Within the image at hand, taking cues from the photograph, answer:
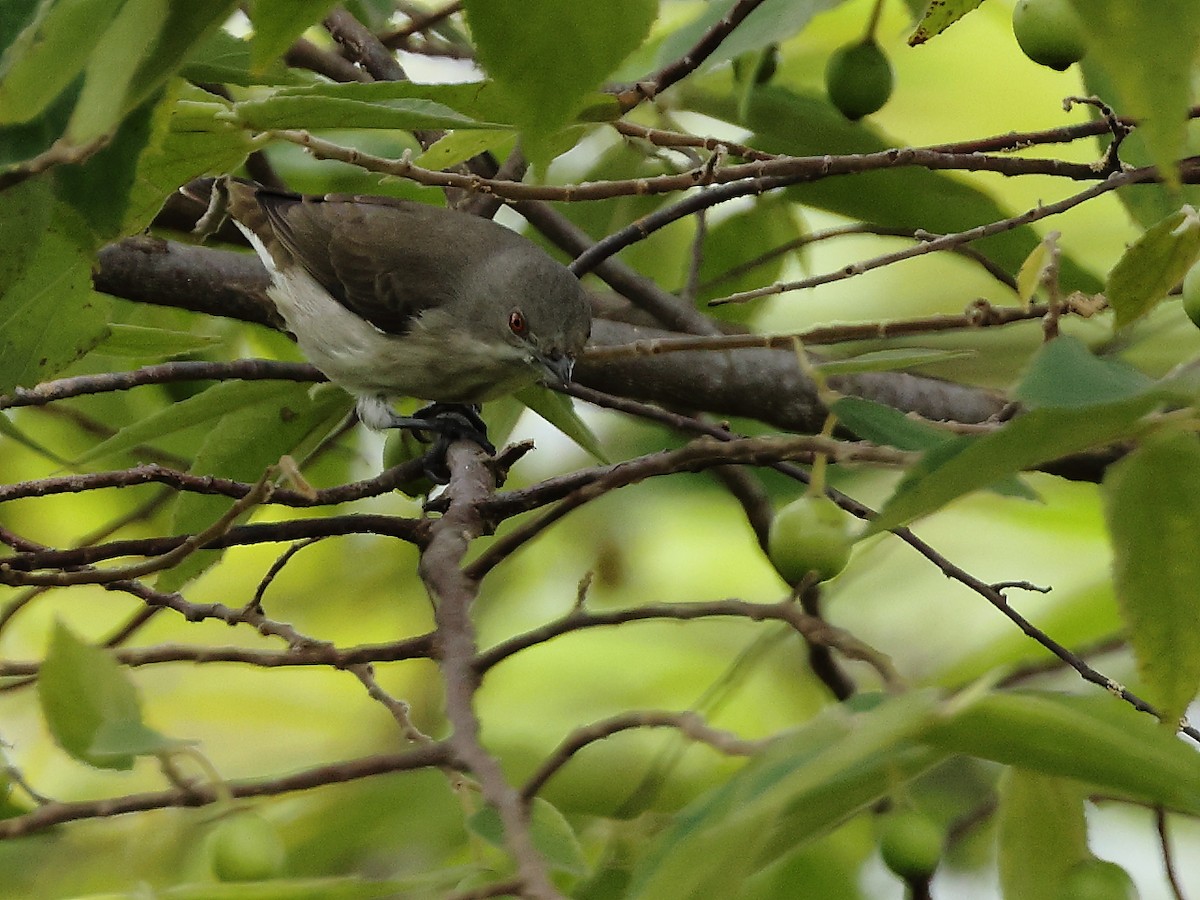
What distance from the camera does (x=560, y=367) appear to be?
330cm

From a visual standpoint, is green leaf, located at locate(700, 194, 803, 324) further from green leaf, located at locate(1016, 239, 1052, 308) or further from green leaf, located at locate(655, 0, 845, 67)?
green leaf, located at locate(1016, 239, 1052, 308)

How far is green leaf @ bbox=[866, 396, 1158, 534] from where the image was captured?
1.00 metres

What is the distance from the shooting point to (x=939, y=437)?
1415mm

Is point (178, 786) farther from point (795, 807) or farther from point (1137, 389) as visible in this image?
point (1137, 389)

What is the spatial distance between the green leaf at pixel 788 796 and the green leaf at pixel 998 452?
15 centimetres

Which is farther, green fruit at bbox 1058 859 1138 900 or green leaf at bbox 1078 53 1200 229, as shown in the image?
green leaf at bbox 1078 53 1200 229

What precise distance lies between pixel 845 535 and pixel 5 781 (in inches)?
50.9

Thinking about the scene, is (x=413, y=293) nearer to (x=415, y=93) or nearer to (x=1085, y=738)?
(x=415, y=93)

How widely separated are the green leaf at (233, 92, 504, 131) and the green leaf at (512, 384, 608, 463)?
1016 millimetres

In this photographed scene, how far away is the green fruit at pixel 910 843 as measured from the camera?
1502 millimetres

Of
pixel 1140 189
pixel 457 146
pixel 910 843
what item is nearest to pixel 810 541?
pixel 910 843

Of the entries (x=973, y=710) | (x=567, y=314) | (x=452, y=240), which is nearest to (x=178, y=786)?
Result: (x=973, y=710)

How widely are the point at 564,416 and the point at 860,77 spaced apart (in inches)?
35.5

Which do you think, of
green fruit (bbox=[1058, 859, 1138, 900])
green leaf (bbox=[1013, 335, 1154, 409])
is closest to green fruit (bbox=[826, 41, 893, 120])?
green leaf (bbox=[1013, 335, 1154, 409])
